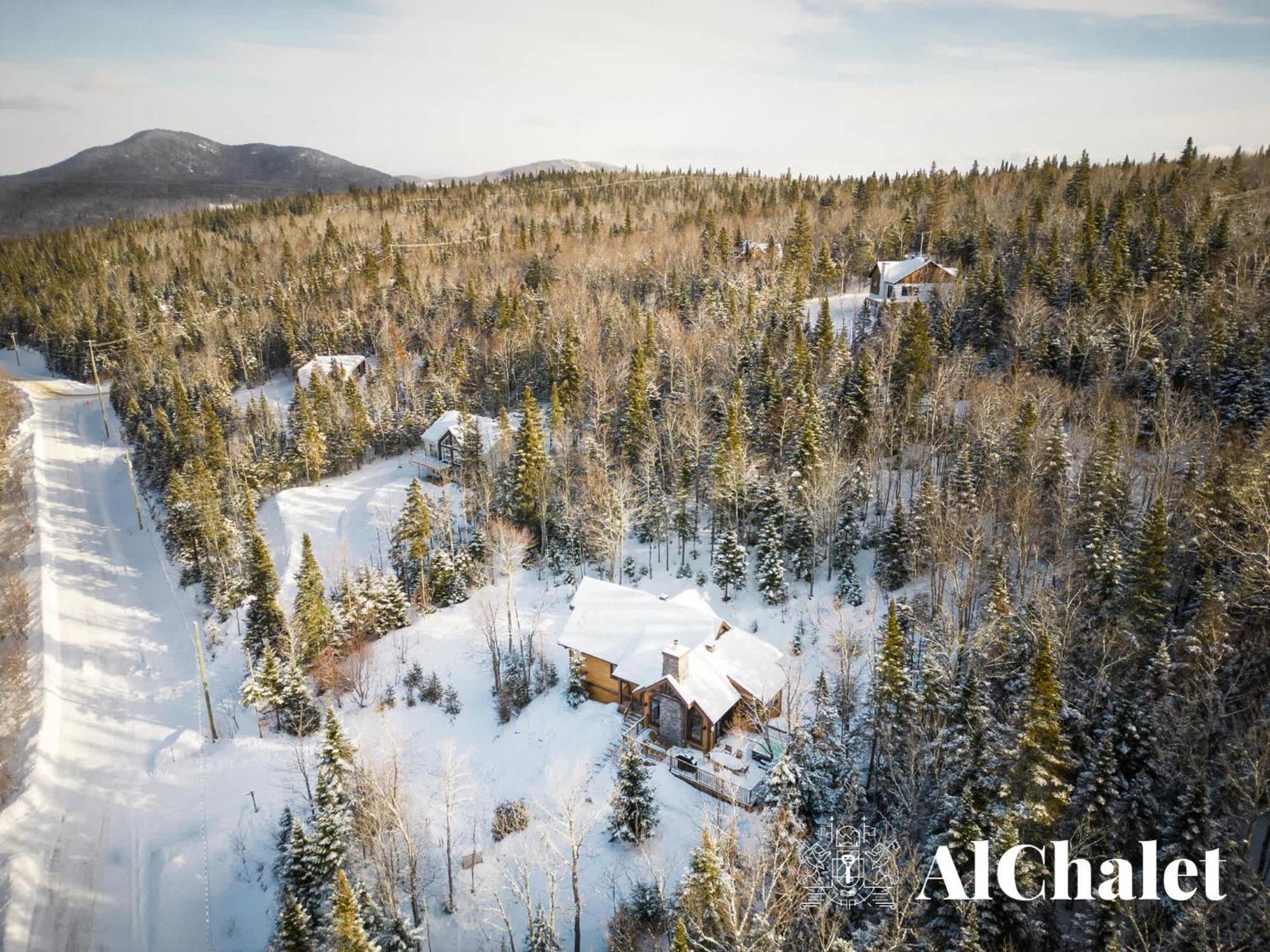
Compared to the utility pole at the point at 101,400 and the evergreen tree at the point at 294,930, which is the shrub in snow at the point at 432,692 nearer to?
the evergreen tree at the point at 294,930

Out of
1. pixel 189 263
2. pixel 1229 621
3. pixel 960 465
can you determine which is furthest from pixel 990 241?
pixel 189 263

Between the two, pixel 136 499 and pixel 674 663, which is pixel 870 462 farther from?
pixel 136 499

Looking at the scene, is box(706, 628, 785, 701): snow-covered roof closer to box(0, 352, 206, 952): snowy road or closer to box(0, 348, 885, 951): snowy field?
box(0, 348, 885, 951): snowy field

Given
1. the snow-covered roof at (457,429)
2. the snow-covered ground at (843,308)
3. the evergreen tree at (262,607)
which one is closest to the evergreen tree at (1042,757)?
the evergreen tree at (262,607)

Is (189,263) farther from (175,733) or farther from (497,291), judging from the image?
(175,733)

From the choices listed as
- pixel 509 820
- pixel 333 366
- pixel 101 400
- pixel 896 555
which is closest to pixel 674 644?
pixel 509 820

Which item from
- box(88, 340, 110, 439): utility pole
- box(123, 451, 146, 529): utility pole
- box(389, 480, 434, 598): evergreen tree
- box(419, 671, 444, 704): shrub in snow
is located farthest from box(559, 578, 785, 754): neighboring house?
box(88, 340, 110, 439): utility pole
